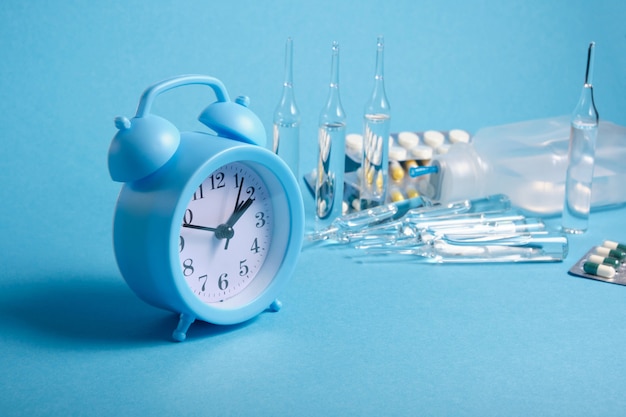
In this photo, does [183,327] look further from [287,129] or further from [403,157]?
[403,157]

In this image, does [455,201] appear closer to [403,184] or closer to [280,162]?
[403,184]

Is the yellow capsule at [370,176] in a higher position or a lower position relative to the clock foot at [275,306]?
higher

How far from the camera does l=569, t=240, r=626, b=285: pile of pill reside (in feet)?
7.21

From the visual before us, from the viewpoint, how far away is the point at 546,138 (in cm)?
270

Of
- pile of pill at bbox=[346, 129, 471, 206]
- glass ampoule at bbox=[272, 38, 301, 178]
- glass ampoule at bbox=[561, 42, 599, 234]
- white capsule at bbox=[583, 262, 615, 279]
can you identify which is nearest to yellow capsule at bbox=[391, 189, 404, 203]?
pile of pill at bbox=[346, 129, 471, 206]

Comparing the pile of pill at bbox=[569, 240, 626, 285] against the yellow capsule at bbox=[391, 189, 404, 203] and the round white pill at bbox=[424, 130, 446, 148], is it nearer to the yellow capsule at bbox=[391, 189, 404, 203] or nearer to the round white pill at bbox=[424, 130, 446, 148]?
the yellow capsule at bbox=[391, 189, 404, 203]

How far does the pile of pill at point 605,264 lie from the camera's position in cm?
220

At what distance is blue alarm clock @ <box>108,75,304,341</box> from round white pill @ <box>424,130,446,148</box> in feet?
3.37

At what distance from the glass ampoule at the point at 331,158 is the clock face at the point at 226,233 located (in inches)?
21.6

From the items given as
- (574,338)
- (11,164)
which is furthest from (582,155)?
(11,164)

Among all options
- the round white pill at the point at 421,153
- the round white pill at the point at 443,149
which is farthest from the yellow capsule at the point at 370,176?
the round white pill at the point at 443,149

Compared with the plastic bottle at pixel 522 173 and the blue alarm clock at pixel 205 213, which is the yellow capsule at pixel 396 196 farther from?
the blue alarm clock at pixel 205 213

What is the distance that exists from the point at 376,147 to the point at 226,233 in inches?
30.8

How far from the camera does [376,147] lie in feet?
8.16
